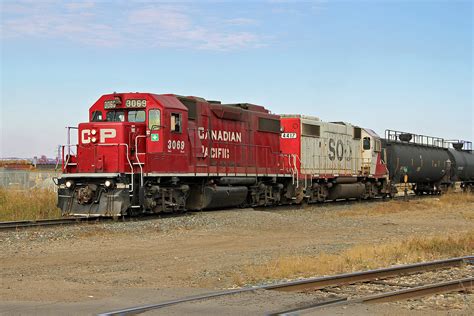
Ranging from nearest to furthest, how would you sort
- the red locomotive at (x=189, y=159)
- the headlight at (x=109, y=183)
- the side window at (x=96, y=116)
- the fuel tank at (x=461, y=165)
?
the headlight at (x=109, y=183), the red locomotive at (x=189, y=159), the side window at (x=96, y=116), the fuel tank at (x=461, y=165)

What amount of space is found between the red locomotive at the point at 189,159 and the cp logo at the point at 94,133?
0.10ft

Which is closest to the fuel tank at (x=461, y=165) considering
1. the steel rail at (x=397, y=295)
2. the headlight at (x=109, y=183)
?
the headlight at (x=109, y=183)

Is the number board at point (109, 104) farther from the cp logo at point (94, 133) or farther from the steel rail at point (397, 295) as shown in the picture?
the steel rail at point (397, 295)

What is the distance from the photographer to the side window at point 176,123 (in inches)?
755

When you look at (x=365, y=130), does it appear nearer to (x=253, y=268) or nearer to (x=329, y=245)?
(x=329, y=245)

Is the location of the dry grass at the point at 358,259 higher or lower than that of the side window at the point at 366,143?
lower

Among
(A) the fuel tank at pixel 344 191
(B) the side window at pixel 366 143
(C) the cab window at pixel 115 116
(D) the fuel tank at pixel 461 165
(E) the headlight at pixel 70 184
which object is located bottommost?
(A) the fuel tank at pixel 344 191

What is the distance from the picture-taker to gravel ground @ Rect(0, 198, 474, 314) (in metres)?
8.62

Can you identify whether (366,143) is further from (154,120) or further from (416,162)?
(154,120)

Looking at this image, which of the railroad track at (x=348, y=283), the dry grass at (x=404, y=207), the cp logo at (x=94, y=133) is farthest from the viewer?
the dry grass at (x=404, y=207)

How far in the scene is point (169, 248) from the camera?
1306cm

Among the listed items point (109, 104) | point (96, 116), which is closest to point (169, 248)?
point (109, 104)

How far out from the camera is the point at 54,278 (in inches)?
366

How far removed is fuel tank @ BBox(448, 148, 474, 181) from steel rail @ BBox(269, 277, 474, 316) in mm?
35090
